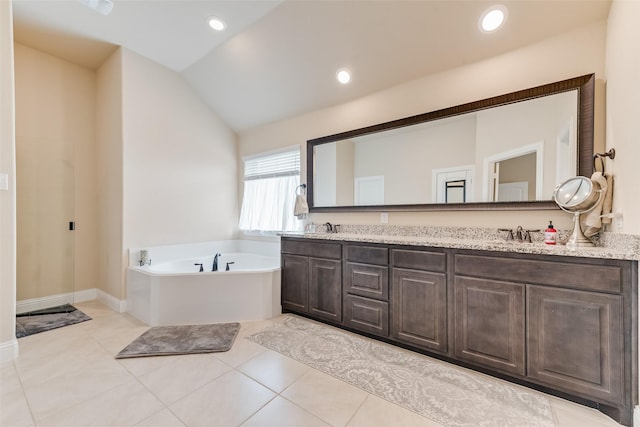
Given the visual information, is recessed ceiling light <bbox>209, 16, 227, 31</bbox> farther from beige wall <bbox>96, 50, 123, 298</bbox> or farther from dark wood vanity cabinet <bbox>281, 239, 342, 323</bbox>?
dark wood vanity cabinet <bbox>281, 239, 342, 323</bbox>

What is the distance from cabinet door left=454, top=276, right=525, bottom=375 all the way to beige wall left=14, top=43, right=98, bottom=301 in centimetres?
444

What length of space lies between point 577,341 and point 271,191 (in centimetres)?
353

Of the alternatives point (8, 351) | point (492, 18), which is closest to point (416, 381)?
point (492, 18)

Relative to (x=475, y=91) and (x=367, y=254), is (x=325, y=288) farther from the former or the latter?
(x=475, y=91)

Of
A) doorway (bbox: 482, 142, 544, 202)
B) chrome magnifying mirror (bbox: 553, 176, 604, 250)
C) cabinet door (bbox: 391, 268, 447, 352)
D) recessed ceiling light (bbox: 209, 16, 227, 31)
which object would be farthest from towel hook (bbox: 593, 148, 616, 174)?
recessed ceiling light (bbox: 209, 16, 227, 31)

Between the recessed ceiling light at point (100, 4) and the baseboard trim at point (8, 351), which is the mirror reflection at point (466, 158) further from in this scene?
the baseboard trim at point (8, 351)

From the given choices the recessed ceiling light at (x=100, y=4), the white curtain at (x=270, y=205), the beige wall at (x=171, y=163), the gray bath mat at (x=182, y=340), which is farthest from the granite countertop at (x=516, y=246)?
the recessed ceiling light at (x=100, y=4)

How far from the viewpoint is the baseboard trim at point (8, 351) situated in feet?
7.09

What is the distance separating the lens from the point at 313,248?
9.65 feet

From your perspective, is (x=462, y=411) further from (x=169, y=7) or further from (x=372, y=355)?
(x=169, y=7)

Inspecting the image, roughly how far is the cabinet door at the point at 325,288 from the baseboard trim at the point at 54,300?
10.1ft

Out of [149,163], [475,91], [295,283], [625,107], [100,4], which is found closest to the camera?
[625,107]

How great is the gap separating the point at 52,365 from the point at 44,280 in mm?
1890

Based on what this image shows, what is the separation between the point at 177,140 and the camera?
381cm
